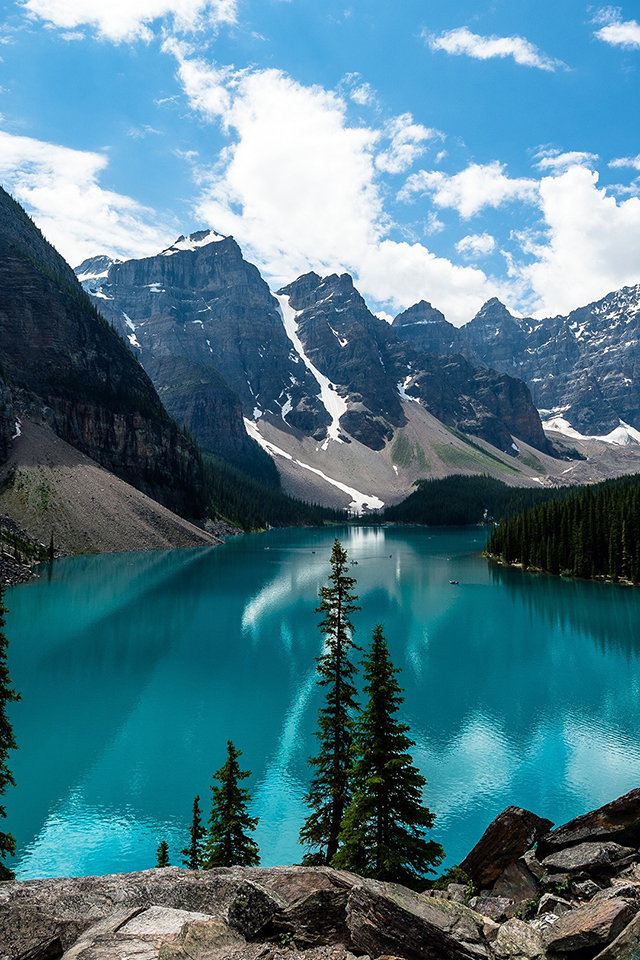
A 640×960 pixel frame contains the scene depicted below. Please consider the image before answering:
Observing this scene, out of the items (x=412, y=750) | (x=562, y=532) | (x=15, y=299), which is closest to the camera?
(x=412, y=750)

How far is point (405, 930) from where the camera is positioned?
29.2 ft

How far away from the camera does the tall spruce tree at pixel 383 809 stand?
51.6 feet

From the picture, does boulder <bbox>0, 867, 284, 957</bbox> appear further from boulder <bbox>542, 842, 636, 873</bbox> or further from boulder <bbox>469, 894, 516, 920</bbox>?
boulder <bbox>542, 842, 636, 873</bbox>

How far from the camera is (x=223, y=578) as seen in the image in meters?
95.5

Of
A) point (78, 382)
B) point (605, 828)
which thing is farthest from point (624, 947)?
point (78, 382)

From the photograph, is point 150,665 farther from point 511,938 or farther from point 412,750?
point 511,938

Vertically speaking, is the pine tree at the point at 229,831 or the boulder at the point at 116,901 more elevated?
the boulder at the point at 116,901

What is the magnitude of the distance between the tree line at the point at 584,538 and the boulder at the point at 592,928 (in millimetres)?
94508

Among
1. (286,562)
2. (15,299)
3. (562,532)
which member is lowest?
(286,562)

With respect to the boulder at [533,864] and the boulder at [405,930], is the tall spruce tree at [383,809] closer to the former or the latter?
the boulder at [533,864]

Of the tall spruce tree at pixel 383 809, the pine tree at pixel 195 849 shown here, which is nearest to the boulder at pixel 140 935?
the tall spruce tree at pixel 383 809

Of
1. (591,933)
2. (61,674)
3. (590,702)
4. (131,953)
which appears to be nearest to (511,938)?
(591,933)

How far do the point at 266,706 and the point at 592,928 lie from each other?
30.8 meters

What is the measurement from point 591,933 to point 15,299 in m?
187
